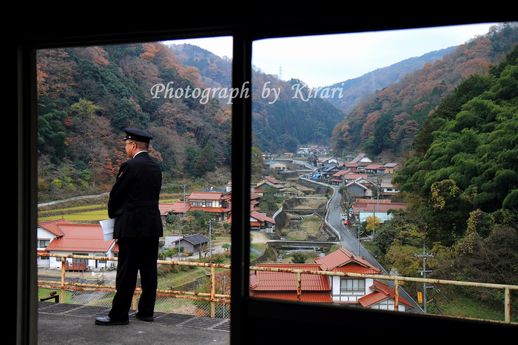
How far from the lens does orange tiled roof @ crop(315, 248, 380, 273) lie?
8.71 ft

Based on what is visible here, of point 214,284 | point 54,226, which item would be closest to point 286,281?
point 214,284

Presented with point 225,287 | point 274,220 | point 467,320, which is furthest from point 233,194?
point 225,287

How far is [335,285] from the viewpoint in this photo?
262 centimetres

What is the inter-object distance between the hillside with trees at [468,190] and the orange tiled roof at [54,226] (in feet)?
7.88

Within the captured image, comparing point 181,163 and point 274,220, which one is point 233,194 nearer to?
point 274,220

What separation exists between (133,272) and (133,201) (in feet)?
1.50

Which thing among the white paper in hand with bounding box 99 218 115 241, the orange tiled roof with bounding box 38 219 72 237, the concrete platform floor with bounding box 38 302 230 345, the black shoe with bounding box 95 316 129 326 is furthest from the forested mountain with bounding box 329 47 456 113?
the orange tiled roof with bounding box 38 219 72 237

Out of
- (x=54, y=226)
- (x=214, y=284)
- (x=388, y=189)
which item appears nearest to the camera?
(x=388, y=189)

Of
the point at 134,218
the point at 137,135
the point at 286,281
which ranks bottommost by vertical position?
the point at 286,281

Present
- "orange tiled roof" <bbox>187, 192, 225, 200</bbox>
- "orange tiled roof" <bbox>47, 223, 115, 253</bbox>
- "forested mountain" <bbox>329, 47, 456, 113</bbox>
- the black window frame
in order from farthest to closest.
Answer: "orange tiled roof" <bbox>47, 223, 115, 253</bbox> → "orange tiled roof" <bbox>187, 192, 225, 200</bbox> → "forested mountain" <bbox>329, 47, 456, 113</bbox> → the black window frame

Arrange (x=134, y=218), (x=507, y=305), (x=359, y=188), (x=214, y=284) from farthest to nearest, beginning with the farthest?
(x=214, y=284) → (x=134, y=218) → (x=507, y=305) → (x=359, y=188)

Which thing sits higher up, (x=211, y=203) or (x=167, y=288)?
(x=211, y=203)

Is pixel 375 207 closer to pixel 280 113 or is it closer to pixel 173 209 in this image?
pixel 280 113

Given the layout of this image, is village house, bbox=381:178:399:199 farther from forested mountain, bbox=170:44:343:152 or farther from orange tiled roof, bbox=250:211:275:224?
orange tiled roof, bbox=250:211:275:224
